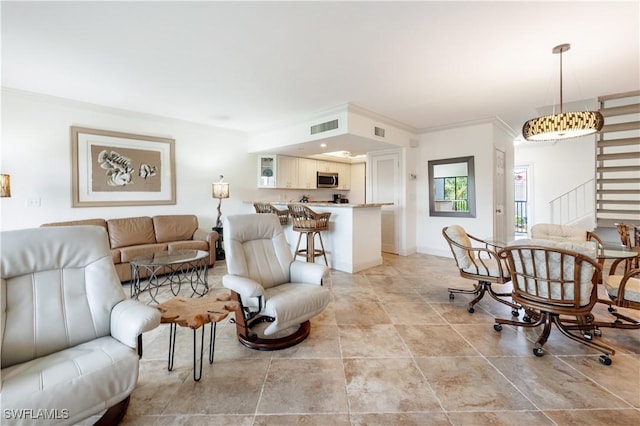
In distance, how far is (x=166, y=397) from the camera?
1.65 meters

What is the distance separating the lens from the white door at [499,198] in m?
5.09

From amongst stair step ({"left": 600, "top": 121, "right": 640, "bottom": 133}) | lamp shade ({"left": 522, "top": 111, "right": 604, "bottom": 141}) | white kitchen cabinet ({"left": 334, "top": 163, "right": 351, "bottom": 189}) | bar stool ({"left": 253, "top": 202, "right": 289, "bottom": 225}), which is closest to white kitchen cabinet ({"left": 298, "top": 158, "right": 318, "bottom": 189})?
white kitchen cabinet ({"left": 334, "top": 163, "right": 351, "bottom": 189})

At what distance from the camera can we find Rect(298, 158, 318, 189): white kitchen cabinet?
22.2 ft

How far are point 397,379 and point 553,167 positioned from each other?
26.3 feet

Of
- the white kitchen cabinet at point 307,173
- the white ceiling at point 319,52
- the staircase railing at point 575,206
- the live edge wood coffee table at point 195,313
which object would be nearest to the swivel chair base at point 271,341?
the live edge wood coffee table at point 195,313

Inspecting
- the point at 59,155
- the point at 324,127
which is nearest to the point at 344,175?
the point at 324,127

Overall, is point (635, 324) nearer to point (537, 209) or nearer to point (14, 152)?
point (537, 209)

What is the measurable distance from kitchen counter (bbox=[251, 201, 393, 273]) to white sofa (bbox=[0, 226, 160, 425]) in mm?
3076

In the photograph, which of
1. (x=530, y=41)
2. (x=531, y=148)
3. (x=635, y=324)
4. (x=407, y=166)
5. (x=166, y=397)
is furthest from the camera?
(x=531, y=148)

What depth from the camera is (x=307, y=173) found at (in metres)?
6.94

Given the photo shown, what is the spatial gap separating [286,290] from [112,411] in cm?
126

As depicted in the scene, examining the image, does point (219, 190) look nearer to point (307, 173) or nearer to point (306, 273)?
point (307, 173)

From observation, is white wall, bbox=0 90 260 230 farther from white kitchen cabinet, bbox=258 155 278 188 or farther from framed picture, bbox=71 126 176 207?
white kitchen cabinet, bbox=258 155 278 188

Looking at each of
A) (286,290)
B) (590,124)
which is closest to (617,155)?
(590,124)
